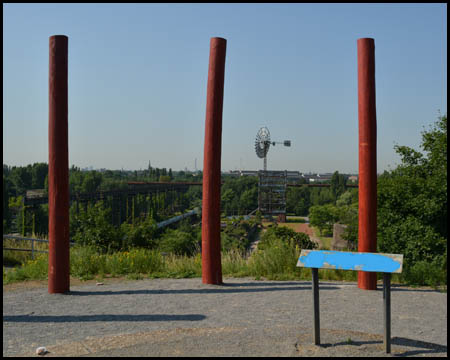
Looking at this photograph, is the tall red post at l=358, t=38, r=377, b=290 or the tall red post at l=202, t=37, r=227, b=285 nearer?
the tall red post at l=358, t=38, r=377, b=290

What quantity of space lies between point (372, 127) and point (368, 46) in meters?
1.46

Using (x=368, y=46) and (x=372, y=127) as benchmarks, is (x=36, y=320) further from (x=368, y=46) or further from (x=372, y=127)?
(x=368, y=46)

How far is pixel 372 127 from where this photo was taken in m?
7.70

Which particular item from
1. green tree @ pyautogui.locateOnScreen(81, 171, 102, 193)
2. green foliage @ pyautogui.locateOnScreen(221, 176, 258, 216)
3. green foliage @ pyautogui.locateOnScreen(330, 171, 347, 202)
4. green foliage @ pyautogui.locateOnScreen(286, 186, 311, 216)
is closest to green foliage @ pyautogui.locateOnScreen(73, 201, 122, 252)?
green tree @ pyautogui.locateOnScreen(81, 171, 102, 193)

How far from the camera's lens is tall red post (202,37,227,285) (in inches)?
321

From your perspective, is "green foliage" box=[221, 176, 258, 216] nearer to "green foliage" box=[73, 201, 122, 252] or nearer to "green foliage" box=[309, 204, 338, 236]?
"green foliage" box=[309, 204, 338, 236]

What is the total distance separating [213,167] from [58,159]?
276 centimetres

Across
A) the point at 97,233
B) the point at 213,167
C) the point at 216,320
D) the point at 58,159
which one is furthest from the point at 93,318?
the point at 97,233

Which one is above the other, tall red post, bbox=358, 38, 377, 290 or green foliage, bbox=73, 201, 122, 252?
tall red post, bbox=358, 38, 377, 290

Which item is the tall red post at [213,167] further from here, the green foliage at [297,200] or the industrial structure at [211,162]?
the green foliage at [297,200]

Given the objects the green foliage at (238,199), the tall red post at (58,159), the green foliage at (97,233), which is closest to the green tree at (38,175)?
the green foliage at (238,199)

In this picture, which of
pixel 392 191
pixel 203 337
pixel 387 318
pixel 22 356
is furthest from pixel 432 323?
pixel 392 191

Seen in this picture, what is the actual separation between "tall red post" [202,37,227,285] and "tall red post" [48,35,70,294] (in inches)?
98.9

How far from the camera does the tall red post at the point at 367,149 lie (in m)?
7.66
